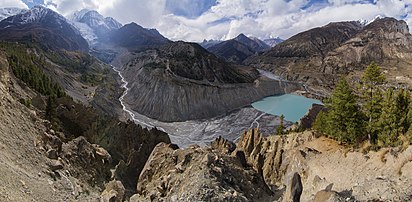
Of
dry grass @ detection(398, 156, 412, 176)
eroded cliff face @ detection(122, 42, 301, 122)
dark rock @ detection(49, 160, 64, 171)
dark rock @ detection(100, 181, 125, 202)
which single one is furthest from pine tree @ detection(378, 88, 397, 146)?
eroded cliff face @ detection(122, 42, 301, 122)

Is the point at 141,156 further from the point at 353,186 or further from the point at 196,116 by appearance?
the point at 196,116

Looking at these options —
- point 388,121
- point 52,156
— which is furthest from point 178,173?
point 388,121

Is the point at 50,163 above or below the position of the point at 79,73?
below

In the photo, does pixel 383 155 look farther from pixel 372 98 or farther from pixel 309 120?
pixel 309 120

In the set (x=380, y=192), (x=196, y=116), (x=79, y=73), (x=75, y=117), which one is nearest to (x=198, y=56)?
(x=196, y=116)

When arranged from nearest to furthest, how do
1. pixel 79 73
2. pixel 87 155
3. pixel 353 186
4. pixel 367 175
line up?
pixel 353 186 → pixel 367 175 → pixel 87 155 → pixel 79 73

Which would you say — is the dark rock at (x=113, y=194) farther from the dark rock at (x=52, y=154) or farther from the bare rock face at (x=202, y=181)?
the dark rock at (x=52, y=154)

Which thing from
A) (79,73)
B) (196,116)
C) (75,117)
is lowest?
(196,116)
